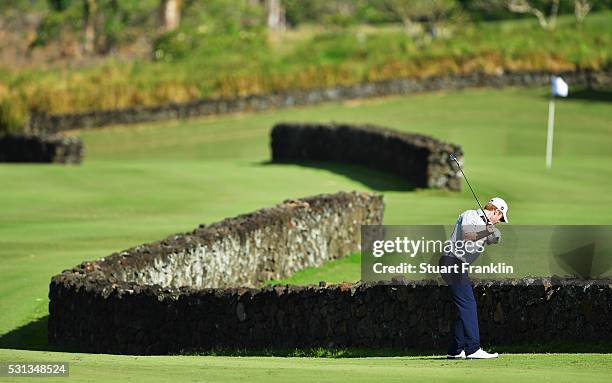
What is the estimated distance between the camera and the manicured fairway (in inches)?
495

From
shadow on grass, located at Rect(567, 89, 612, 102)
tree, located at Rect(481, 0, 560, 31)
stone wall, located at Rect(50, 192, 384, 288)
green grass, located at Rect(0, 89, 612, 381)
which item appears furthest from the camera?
tree, located at Rect(481, 0, 560, 31)

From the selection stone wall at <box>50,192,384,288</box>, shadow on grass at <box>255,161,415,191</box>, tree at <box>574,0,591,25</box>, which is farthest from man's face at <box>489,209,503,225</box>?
tree at <box>574,0,591,25</box>

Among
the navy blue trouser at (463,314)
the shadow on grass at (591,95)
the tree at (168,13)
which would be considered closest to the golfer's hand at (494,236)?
the navy blue trouser at (463,314)

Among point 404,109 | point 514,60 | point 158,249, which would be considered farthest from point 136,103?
point 158,249

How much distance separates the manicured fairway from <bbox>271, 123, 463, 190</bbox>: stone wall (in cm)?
1818

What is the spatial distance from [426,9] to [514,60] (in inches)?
1044

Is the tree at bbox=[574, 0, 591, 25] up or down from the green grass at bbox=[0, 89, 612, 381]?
up

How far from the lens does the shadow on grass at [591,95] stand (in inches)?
2205

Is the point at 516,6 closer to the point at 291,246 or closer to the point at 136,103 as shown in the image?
the point at 136,103

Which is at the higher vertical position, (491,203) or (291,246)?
(491,203)

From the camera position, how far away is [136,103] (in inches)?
2237

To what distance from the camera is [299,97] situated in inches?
2285

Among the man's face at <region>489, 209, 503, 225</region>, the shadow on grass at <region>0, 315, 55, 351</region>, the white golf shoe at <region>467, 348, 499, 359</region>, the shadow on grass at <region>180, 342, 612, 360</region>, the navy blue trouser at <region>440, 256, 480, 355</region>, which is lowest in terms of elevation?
the shadow on grass at <region>0, 315, 55, 351</region>

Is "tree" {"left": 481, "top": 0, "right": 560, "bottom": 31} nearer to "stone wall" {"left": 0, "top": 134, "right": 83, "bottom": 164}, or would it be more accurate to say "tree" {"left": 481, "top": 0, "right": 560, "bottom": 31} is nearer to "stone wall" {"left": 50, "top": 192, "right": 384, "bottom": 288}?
"stone wall" {"left": 0, "top": 134, "right": 83, "bottom": 164}
